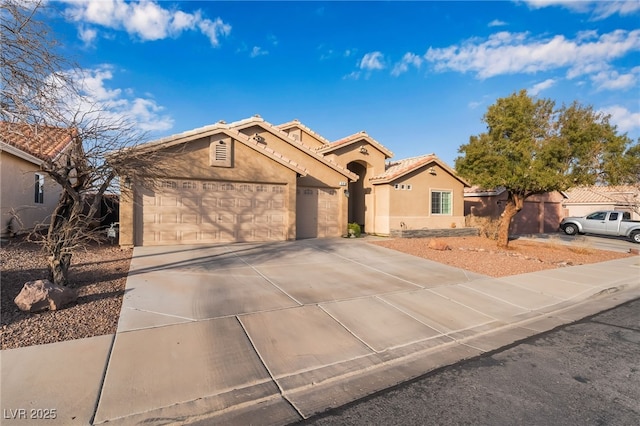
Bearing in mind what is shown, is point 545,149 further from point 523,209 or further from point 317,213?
point 523,209

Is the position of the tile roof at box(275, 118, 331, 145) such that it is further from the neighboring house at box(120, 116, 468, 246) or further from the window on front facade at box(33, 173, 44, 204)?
the window on front facade at box(33, 173, 44, 204)

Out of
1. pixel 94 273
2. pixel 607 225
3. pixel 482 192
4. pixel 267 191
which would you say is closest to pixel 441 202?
pixel 482 192

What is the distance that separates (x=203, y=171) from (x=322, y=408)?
35.2ft

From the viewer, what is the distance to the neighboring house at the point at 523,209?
2209 centimetres

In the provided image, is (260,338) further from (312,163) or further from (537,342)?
(312,163)

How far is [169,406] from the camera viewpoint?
10.0 feet

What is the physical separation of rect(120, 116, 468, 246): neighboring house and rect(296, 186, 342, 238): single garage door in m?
0.05

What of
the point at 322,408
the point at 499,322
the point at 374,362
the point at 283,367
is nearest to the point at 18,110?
the point at 283,367

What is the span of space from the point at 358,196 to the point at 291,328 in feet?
48.6

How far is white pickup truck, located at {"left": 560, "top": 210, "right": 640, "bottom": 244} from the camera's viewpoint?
19.3 metres

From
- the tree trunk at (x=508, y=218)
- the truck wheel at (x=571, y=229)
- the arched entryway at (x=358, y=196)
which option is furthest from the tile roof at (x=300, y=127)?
the truck wheel at (x=571, y=229)

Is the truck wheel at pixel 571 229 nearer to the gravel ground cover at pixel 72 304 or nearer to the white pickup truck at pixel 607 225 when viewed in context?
the white pickup truck at pixel 607 225

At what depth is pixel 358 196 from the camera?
1912cm

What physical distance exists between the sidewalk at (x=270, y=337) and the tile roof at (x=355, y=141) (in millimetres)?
9411
